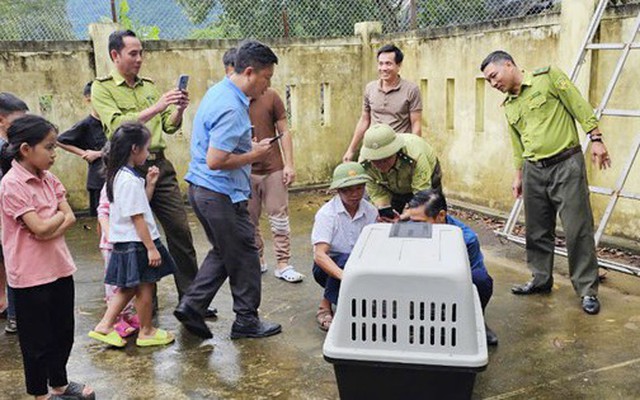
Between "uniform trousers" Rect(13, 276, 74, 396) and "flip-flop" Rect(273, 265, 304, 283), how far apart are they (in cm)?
196

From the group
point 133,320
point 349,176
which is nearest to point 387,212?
point 349,176

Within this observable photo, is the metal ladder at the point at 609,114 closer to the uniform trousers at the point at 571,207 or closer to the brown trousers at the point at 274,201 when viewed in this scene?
the uniform trousers at the point at 571,207

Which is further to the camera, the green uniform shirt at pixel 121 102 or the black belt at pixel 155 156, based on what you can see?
the black belt at pixel 155 156

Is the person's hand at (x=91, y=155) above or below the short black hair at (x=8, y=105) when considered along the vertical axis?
below

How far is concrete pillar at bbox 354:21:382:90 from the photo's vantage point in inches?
314

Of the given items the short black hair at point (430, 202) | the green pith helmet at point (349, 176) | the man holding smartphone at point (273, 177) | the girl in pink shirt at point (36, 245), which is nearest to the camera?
the girl in pink shirt at point (36, 245)

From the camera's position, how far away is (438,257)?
1904 mm

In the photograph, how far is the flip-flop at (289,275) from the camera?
4.62 meters

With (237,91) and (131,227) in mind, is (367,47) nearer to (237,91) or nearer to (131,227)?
(237,91)

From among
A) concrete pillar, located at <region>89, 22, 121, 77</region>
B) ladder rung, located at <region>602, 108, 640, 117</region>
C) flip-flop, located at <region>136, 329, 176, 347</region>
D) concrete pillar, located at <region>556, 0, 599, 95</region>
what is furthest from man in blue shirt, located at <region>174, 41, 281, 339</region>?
concrete pillar, located at <region>89, 22, 121, 77</region>

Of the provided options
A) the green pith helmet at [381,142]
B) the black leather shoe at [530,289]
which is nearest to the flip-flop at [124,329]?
the green pith helmet at [381,142]

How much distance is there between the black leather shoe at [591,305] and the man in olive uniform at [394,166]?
1147 mm

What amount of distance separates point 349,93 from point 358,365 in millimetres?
6495

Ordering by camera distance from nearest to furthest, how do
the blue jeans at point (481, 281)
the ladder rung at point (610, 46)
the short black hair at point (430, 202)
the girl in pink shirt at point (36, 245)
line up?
the girl in pink shirt at point (36, 245)
the short black hair at point (430, 202)
the blue jeans at point (481, 281)
the ladder rung at point (610, 46)
